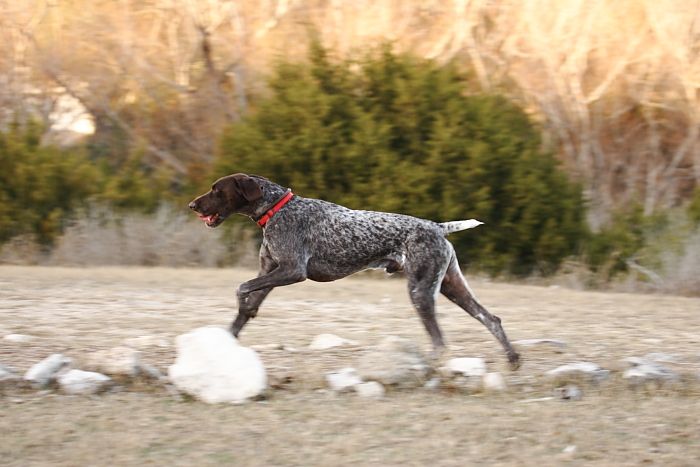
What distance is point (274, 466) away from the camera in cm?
576

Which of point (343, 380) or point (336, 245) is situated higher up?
point (336, 245)

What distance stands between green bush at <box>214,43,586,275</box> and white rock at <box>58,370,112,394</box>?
35.0 feet

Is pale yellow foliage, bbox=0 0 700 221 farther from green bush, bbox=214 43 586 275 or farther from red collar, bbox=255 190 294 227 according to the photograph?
red collar, bbox=255 190 294 227

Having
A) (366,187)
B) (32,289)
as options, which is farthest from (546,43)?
(32,289)

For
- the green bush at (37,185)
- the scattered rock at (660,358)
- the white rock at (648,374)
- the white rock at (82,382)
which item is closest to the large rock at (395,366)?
the white rock at (648,374)

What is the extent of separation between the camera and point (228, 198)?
27.0ft

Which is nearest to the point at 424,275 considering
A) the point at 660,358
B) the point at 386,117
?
the point at 660,358

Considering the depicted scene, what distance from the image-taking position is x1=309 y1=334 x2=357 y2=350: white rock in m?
8.66

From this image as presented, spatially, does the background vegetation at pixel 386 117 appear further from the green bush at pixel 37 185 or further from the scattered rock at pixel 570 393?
the scattered rock at pixel 570 393

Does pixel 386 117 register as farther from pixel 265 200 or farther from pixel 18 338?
pixel 18 338

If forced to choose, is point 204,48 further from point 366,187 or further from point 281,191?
point 281,191

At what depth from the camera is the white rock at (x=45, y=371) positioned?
7.20m

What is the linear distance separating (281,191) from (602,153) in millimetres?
17616

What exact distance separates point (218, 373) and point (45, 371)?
125 cm
